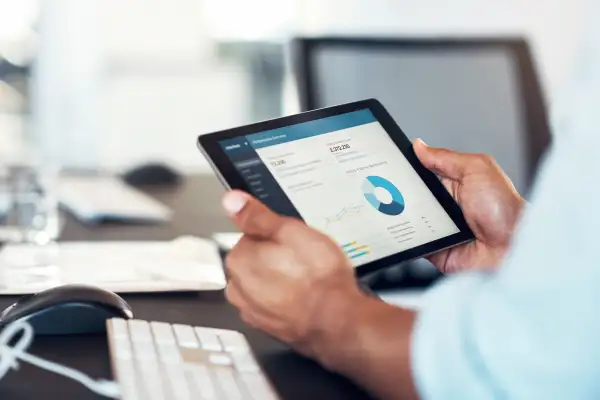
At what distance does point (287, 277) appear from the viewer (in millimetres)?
697

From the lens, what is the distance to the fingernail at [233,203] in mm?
742

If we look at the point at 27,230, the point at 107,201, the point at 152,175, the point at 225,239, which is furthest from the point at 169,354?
the point at 152,175

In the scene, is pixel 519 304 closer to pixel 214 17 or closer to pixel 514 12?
pixel 514 12

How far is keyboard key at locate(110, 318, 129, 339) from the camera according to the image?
748 mm

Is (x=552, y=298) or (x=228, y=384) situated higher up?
(x=552, y=298)

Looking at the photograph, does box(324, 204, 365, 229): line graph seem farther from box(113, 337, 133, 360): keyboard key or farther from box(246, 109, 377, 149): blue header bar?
box(113, 337, 133, 360): keyboard key

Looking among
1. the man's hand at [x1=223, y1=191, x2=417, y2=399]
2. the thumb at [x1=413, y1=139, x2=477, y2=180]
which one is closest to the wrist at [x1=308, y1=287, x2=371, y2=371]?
the man's hand at [x1=223, y1=191, x2=417, y2=399]

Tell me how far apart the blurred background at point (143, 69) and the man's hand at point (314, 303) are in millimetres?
2157

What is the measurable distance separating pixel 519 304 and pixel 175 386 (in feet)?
0.86

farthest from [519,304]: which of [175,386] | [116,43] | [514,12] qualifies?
[116,43]

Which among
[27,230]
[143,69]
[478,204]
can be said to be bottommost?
[143,69]

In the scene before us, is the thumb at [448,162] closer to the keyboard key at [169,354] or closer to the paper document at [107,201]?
the keyboard key at [169,354]

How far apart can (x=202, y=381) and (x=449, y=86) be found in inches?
41.9

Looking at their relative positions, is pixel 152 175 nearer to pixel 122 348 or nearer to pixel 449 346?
pixel 122 348
